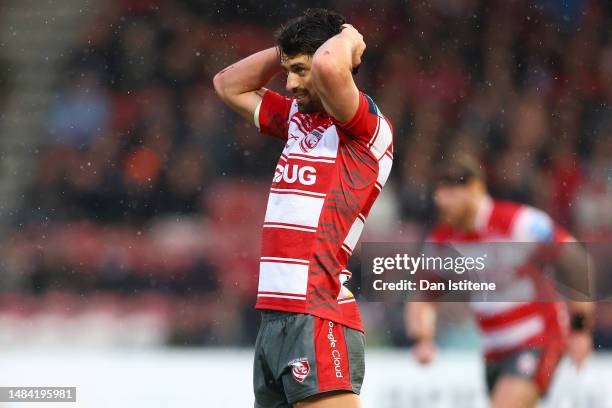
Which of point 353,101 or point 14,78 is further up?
point 14,78

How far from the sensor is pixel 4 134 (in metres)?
8.36

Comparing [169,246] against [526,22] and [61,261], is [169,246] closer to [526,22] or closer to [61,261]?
[61,261]

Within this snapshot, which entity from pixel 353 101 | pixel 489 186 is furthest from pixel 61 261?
pixel 353 101

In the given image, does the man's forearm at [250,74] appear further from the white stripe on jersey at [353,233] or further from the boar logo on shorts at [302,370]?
the boar logo on shorts at [302,370]

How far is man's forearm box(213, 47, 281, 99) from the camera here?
3.17m

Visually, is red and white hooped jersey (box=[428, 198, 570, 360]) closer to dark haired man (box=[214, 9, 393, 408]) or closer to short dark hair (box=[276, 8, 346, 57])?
dark haired man (box=[214, 9, 393, 408])

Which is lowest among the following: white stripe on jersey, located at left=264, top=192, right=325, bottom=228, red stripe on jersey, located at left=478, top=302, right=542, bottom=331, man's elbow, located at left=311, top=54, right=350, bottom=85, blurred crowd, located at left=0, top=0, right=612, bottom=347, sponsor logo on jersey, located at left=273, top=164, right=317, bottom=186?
red stripe on jersey, located at left=478, top=302, right=542, bottom=331

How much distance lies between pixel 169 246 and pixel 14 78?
294 centimetres

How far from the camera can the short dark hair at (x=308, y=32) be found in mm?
2799

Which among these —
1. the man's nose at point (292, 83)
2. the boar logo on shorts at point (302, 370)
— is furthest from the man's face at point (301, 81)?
the boar logo on shorts at point (302, 370)

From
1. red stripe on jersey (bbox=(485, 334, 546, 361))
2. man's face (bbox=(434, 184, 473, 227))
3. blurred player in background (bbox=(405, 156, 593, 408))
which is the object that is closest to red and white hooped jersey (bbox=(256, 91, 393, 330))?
blurred player in background (bbox=(405, 156, 593, 408))

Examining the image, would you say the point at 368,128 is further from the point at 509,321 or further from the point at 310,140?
the point at 509,321

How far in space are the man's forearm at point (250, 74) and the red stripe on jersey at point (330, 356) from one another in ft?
2.91

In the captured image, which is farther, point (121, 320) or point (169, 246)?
point (169, 246)
